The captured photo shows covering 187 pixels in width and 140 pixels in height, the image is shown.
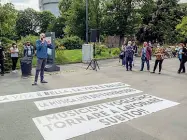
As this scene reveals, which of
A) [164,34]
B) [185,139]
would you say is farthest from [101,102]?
[164,34]

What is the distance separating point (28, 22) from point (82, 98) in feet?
179

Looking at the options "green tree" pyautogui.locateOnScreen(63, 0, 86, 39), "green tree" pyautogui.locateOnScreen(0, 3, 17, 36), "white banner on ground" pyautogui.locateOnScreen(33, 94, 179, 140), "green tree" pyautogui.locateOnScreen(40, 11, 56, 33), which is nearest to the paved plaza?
"white banner on ground" pyautogui.locateOnScreen(33, 94, 179, 140)

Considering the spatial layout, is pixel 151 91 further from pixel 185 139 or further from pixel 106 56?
pixel 106 56

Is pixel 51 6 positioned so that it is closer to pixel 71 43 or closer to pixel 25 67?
pixel 71 43

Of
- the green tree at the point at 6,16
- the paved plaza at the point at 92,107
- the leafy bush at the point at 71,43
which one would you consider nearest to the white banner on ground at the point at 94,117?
the paved plaza at the point at 92,107

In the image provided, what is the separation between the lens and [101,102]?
7434mm

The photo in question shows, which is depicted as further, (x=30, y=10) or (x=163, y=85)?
(x=30, y=10)

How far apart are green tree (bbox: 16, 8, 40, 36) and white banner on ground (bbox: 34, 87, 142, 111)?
53.3m

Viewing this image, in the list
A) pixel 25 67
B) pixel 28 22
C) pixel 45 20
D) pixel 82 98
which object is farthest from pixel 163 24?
pixel 28 22

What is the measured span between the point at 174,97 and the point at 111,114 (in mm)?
3071

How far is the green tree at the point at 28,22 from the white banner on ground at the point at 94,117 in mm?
54794

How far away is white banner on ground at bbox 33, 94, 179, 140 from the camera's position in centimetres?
508

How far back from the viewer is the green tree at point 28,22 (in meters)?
58.1

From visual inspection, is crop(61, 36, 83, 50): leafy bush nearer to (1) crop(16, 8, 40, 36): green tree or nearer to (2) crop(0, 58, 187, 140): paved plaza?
(2) crop(0, 58, 187, 140): paved plaza
